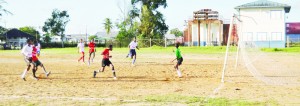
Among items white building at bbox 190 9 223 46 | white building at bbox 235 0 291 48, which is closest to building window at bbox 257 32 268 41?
white building at bbox 235 0 291 48

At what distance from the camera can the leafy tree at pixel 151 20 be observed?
69375 millimetres

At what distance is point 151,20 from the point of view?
6969 cm

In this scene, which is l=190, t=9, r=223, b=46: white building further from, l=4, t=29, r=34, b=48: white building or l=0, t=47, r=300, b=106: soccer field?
l=4, t=29, r=34, b=48: white building

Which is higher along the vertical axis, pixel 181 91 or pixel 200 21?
pixel 200 21

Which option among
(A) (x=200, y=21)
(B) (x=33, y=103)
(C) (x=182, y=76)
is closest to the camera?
(B) (x=33, y=103)

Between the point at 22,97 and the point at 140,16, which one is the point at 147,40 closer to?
the point at 140,16

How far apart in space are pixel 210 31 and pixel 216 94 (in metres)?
53.2

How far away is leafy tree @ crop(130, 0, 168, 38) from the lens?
69375 mm

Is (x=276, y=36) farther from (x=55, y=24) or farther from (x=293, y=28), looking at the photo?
(x=55, y=24)

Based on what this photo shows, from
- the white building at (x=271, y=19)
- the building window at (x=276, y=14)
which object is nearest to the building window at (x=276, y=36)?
the white building at (x=271, y=19)

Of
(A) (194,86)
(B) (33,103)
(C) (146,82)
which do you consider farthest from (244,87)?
(B) (33,103)

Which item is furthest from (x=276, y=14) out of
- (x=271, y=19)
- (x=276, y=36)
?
(x=276, y=36)

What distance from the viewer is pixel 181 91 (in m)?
13.0

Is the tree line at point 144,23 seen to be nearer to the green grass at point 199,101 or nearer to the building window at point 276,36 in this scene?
the building window at point 276,36
